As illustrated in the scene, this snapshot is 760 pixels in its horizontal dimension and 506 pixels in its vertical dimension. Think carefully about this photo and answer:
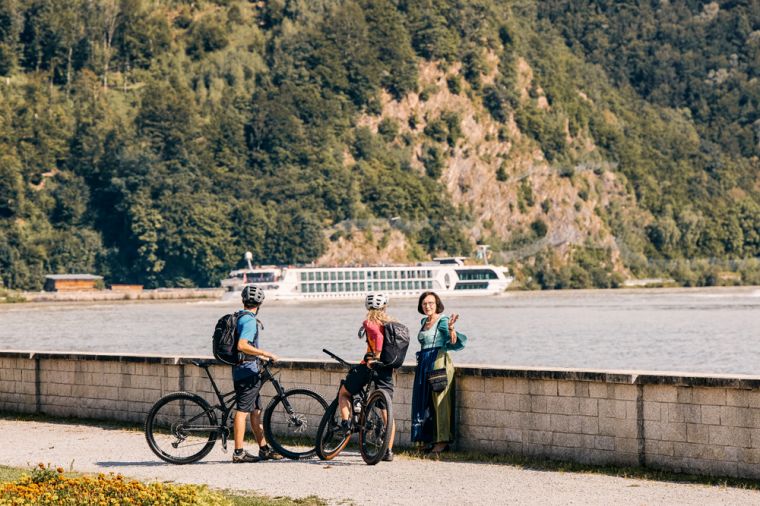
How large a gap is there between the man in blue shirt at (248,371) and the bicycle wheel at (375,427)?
1297mm

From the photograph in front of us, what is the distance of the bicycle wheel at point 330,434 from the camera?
1669 cm

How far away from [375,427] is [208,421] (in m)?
2.12

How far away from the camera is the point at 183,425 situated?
16.9m

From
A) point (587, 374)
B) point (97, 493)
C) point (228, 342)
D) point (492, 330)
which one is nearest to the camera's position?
point (97, 493)

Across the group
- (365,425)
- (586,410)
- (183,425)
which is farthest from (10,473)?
(586,410)

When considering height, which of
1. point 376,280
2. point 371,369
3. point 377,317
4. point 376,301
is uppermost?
point 376,280

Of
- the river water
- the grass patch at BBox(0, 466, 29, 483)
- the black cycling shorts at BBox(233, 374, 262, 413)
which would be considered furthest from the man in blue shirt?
the river water

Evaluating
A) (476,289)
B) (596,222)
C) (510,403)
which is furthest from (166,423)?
(596,222)

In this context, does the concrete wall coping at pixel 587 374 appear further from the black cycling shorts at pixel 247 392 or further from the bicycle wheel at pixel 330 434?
the black cycling shorts at pixel 247 392

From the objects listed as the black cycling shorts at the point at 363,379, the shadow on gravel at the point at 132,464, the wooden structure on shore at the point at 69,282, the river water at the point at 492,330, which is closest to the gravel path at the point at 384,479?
the shadow on gravel at the point at 132,464

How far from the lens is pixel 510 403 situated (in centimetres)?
1694

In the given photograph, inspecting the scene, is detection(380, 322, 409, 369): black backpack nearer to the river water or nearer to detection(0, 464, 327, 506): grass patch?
detection(0, 464, 327, 506): grass patch

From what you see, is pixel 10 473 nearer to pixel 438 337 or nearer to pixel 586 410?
pixel 438 337

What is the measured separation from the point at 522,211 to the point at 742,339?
119m
